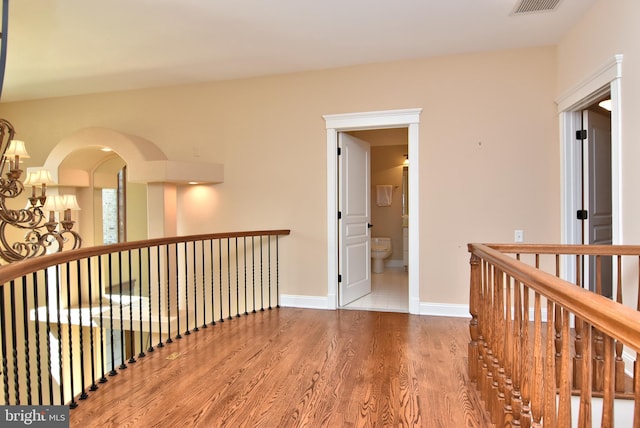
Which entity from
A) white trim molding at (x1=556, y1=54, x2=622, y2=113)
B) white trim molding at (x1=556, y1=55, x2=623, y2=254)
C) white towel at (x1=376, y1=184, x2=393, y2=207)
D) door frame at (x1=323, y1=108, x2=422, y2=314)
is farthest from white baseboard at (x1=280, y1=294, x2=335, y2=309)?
white towel at (x1=376, y1=184, x2=393, y2=207)

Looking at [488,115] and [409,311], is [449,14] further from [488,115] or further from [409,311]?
[409,311]

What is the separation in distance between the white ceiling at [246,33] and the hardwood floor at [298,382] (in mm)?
2731

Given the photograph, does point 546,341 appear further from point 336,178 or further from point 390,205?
point 390,205

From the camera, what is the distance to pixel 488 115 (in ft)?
12.2

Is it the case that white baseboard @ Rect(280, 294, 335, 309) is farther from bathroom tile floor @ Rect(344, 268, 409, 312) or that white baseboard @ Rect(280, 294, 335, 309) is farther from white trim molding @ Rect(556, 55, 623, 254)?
white trim molding @ Rect(556, 55, 623, 254)

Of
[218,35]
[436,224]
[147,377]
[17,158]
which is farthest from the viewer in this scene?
[436,224]

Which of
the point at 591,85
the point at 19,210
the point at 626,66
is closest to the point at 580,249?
the point at 626,66

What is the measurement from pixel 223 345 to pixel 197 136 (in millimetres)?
2715

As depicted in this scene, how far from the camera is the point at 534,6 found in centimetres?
285

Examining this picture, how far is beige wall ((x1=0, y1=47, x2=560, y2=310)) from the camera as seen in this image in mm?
3643

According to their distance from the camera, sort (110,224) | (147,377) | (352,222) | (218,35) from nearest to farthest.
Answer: (147,377) → (218,35) → (352,222) → (110,224)

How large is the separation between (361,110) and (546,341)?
3.20 m

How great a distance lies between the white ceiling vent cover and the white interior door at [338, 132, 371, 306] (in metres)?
2.01

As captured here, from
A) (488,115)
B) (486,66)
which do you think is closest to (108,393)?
(488,115)
